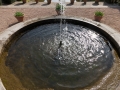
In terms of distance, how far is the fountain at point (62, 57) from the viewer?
6617mm

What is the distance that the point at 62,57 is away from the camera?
7.86 meters

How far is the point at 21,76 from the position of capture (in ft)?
22.7

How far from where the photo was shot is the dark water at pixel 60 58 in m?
6.78

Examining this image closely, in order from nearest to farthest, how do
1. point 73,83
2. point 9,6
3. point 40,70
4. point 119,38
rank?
1. point 73,83
2. point 40,70
3. point 119,38
4. point 9,6

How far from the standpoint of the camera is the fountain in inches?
261

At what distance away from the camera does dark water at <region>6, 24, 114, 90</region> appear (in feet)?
22.2

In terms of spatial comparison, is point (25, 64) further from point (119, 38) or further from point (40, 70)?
point (119, 38)

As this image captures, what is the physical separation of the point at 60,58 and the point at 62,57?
0.40ft

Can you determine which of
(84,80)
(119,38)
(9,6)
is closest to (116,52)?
(119,38)

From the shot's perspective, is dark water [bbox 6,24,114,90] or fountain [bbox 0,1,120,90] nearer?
fountain [bbox 0,1,120,90]

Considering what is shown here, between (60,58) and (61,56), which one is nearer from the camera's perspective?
(60,58)

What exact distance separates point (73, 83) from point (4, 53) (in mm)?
3911

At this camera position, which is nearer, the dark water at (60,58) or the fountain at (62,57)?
the fountain at (62,57)

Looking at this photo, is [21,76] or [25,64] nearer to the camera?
[21,76]
